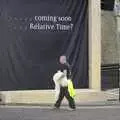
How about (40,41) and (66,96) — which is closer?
(66,96)

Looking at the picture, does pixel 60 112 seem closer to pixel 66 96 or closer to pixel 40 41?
pixel 66 96

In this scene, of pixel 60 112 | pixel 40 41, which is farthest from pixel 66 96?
pixel 40 41

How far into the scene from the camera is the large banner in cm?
2008

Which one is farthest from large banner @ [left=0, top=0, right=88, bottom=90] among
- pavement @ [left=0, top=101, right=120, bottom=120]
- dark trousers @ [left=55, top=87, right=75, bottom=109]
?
dark trousers @ [left=55, top=87, right=75, bottom=109]

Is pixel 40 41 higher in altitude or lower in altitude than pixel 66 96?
higher

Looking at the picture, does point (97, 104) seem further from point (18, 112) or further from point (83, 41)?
point (18, 112)

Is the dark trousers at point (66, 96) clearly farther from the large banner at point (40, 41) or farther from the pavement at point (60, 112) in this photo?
the large banner at point (40, 41)

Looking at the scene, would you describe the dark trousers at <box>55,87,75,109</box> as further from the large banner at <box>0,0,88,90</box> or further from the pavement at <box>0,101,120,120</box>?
the large banner at <box>0,0,88,90</box>

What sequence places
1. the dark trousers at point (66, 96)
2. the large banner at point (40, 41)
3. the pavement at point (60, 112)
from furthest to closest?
the large banner at point (40, 41) → the dark trousers at point (66, 96) → the pavement at point (60, 112)

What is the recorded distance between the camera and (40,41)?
20.6m

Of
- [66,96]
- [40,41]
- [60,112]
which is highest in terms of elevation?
[40,41]

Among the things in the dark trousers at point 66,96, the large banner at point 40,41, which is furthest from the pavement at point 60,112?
the large banner at point 40,41

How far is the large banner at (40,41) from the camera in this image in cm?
2008

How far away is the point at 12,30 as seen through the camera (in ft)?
66.1
